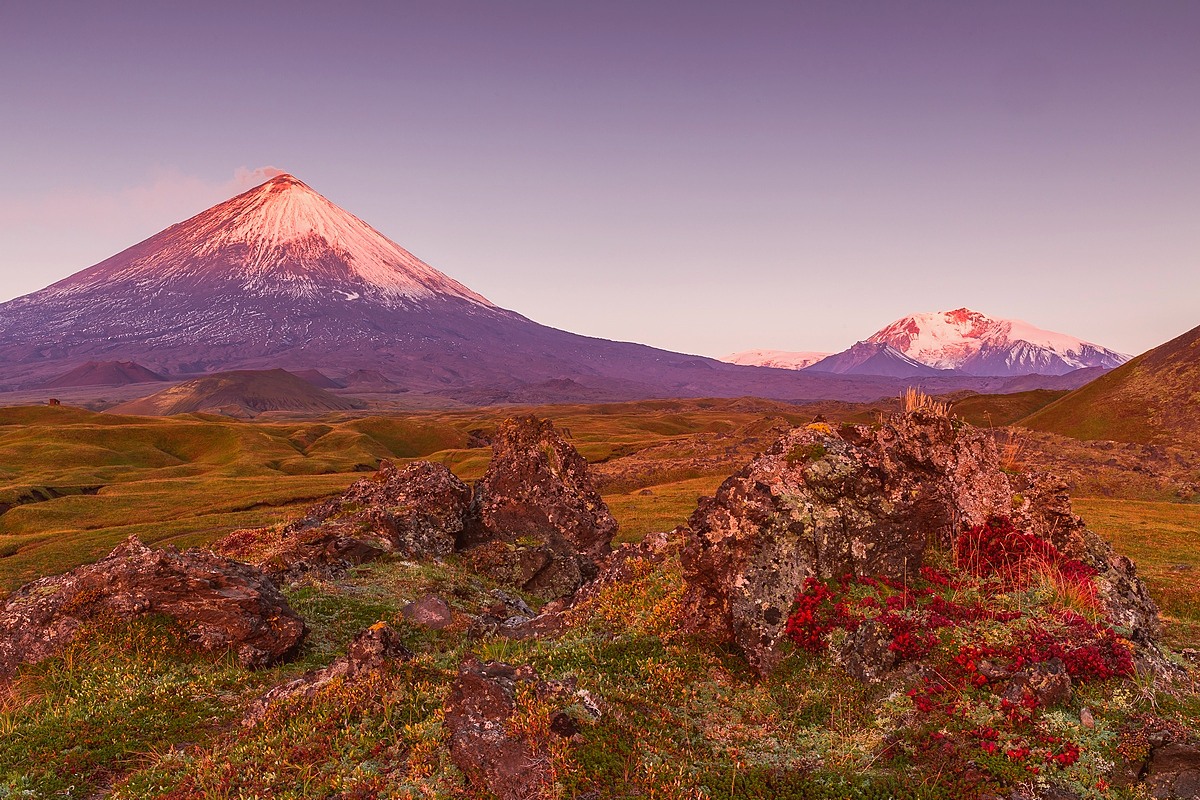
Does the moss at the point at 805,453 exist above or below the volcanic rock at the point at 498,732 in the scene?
above

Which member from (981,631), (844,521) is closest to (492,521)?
(844,521)

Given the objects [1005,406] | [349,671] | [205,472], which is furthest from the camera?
[1005,406]

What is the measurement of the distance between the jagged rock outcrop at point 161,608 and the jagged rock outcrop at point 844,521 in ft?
35.4

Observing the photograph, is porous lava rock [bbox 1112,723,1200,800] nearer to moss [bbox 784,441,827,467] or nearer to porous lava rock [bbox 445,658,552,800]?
moss [bbox 784,441,827,467]

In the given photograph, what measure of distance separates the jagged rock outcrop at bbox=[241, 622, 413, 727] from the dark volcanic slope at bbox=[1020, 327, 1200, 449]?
115575 millimetres

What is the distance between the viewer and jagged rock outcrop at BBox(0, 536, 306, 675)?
15.3 meters

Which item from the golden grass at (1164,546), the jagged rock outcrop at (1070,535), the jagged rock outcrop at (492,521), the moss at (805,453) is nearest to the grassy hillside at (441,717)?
the golden grass at (1164,546)

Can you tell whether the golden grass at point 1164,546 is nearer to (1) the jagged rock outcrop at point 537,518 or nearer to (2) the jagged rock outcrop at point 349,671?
Result: (2) the jagged rock outcrop at point 349,671

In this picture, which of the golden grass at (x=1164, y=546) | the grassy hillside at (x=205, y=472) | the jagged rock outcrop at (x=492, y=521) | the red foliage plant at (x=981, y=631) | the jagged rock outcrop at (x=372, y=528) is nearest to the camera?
the red foliage plant at (x=981, y=631)

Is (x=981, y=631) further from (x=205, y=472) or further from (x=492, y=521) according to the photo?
(x=205, y=472)

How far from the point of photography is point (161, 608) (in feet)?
52.9

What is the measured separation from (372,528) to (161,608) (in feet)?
36.8

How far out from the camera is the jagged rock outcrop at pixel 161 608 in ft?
50.1

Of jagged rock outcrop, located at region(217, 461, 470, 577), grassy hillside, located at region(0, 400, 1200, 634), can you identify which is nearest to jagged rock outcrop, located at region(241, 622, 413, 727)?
jagged rock outcrop, located at region(217, 461, 470, 577)
